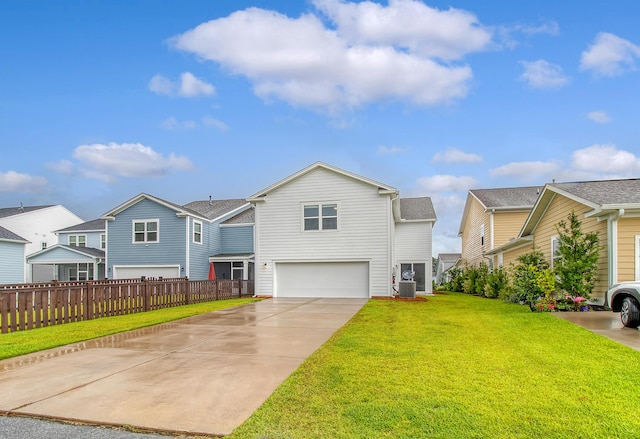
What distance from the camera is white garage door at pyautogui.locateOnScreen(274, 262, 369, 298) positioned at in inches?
786

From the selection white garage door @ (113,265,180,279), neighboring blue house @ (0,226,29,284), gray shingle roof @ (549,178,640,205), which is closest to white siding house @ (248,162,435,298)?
white garage door @ (113,265,180,279)

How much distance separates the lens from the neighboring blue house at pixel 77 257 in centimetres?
2956

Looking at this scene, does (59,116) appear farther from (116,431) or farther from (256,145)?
(116,431)

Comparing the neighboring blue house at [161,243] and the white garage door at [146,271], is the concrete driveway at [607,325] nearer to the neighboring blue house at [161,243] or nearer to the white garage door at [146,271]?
the neighboring blue house at [161,243]

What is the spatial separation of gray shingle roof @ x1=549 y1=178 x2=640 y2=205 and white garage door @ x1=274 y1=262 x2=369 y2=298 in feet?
30.6

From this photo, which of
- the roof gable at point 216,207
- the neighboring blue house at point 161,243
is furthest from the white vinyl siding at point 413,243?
the roof gable at point 216,207

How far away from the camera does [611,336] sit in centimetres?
764

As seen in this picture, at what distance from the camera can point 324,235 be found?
20031 mm

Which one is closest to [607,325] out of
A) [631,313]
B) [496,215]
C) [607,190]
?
[631,313]

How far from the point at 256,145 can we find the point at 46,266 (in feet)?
83.5

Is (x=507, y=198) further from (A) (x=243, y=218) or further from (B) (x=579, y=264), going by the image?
(A) (x=243, y=218)

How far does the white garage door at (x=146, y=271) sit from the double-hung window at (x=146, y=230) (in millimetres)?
1635

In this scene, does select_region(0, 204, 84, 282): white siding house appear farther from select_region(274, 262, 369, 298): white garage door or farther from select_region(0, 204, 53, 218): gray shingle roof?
select_region(274, 262, 369, 298): white garage door

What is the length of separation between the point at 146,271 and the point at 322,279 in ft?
37.8
